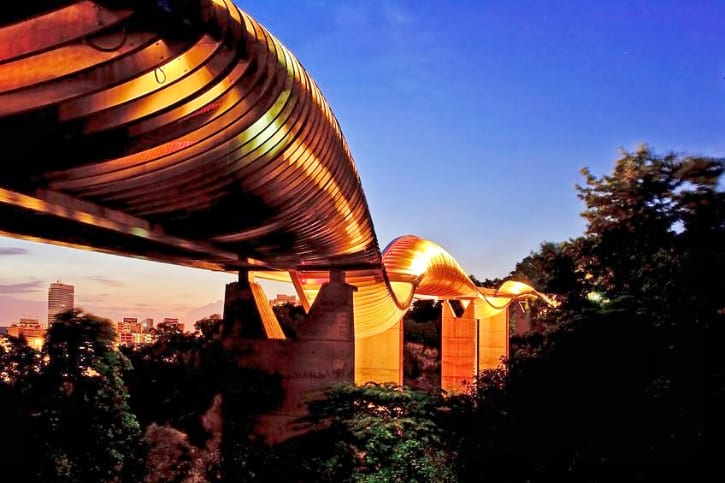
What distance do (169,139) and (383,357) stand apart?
52.1 feet

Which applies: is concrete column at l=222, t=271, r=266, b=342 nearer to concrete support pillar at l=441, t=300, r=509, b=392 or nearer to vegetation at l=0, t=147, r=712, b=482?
vegetation at l=0, t=147, r=712, b=482

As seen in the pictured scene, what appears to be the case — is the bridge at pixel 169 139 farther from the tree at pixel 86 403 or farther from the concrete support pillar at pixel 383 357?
the concrete support pillar at pixel 383 357

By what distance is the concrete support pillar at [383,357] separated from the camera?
19641 mm

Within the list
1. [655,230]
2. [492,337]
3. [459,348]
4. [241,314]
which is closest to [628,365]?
[655,230]

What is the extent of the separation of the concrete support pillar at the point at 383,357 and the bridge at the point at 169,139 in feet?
31.1

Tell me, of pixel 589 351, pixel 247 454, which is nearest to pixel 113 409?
pixel 247 454

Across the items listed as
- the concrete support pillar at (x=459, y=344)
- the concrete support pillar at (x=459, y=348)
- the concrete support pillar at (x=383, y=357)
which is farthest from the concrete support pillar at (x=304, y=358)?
the concrete support pillar at (x=459, y=348)

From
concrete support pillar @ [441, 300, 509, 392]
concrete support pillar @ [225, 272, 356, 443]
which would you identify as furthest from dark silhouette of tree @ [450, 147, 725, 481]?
concrete support pillar @ [441, 300, 509, 392]

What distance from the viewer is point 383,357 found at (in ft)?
65.2

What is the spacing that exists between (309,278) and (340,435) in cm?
423

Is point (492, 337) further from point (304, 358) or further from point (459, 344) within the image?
point (304, 358)

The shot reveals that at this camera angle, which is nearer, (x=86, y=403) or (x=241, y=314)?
(x=86, y=403)

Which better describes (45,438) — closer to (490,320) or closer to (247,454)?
(247,454)

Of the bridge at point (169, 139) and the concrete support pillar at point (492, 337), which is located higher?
the bridge at point (169, 139)
